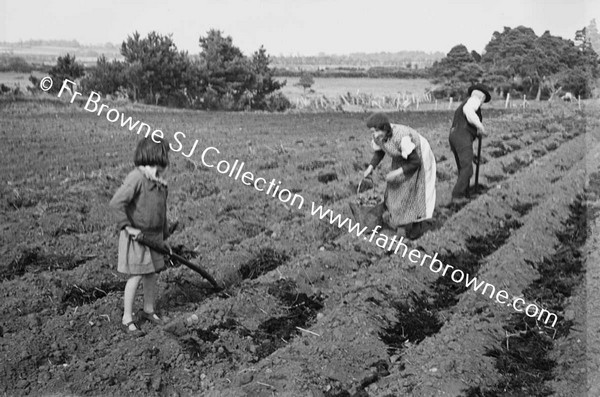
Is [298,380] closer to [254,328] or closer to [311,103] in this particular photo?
[254,328]

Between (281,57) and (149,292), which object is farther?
(281,57)

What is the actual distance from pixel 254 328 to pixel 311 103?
42.7ft

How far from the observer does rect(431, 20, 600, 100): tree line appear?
13164 mm

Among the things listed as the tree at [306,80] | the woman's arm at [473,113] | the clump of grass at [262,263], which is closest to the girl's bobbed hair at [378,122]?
the clump of grass at [262,263]

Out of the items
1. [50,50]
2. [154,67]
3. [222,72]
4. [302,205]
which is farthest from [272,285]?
[222,72]

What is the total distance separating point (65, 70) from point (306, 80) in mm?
5687

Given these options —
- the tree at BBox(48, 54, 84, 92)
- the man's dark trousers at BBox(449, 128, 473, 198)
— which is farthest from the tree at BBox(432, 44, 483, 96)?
the tree at BBox(48, 54, 84, 92)

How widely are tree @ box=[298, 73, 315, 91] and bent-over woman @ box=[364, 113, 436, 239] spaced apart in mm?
5345

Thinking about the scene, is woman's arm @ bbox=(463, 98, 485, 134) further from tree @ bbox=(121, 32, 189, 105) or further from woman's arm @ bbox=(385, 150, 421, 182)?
tree @ bbox=(121, 32, 189, 105)

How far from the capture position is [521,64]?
49.5ft

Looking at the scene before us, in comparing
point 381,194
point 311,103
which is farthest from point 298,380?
point 311,103

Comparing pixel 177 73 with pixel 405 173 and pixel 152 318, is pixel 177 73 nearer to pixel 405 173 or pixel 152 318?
pixel 405 173

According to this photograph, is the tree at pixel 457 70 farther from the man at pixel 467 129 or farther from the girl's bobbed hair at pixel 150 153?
the girl's bobbed hair at pixel 150 153

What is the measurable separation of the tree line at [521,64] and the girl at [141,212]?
8.53 meters
